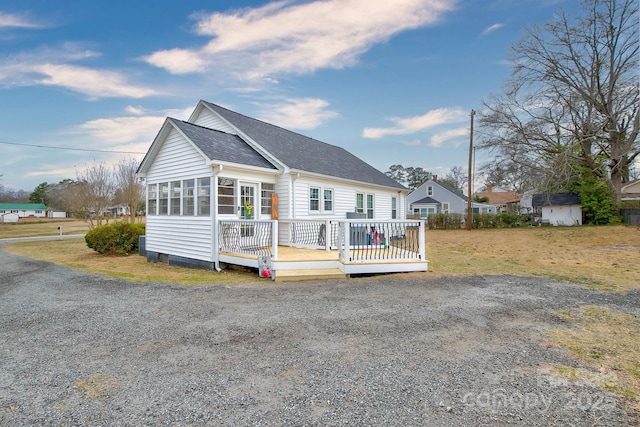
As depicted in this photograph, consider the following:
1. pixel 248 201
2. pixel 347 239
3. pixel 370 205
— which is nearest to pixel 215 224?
pixel 248 201

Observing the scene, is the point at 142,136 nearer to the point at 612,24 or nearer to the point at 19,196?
the point at 612,24

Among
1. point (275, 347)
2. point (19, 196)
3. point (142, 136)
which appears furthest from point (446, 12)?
point (19, 196)

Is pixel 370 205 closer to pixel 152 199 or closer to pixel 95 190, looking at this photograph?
pixel 152 199

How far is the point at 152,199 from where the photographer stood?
11.3m

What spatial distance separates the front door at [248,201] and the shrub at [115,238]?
19.9 ft

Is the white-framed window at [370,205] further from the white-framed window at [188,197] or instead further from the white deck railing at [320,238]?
the white-framed window at [188,197]

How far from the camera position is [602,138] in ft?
72.8

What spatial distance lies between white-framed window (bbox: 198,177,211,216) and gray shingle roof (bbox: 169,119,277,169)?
32.3 inches

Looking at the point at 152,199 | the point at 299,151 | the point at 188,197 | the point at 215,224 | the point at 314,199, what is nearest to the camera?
the point at 215,224

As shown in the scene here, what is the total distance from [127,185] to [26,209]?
57861 mm

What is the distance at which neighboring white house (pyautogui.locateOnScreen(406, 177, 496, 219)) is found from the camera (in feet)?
123

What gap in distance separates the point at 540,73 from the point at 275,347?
91.2 ft

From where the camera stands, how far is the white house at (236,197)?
8.84 m

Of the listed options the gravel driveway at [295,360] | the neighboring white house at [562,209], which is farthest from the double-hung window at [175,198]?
the neighboring white house at [562,209]
